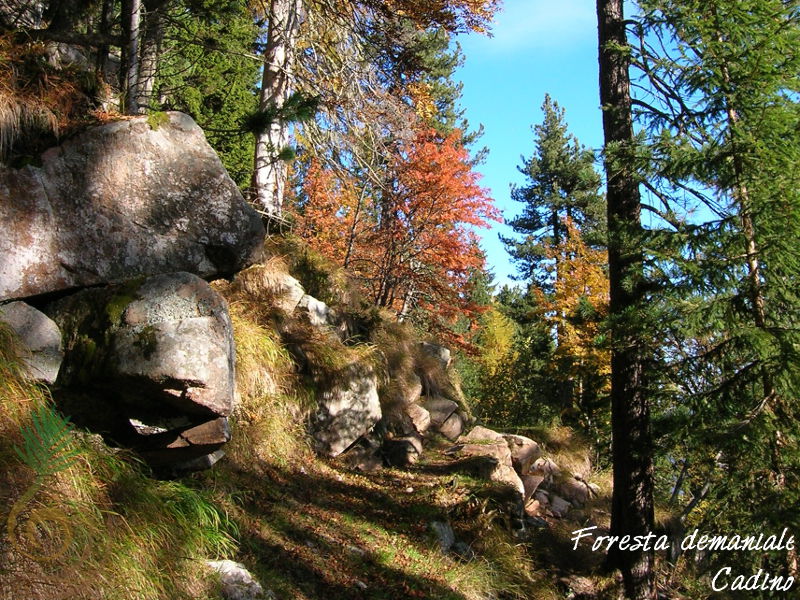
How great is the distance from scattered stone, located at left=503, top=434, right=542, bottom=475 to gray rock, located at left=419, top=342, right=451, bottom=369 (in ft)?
6.64

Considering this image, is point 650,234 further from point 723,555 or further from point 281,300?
point 281,300

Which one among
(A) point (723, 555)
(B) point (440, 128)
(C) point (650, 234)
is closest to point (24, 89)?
(C) point (650, 234)

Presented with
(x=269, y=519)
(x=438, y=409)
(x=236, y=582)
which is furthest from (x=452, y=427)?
(x=236, y=582)

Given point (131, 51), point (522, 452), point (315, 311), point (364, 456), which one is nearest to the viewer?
point (131, 51)

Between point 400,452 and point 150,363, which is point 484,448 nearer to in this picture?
point 400,452

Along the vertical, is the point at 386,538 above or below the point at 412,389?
below

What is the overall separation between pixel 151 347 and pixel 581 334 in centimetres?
1389

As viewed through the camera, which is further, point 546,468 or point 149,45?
point 546,468

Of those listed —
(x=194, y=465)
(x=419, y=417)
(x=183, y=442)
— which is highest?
(x=183, y=442)

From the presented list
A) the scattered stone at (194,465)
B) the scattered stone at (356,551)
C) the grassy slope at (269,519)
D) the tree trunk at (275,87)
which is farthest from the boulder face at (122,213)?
the tree trunk at (275,87)

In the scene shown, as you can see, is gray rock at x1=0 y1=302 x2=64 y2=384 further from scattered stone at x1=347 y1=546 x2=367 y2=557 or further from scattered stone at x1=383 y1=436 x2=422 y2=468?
scattered stone at x1=383 y1=436 x2=422 y2=468

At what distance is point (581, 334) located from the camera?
626 inches

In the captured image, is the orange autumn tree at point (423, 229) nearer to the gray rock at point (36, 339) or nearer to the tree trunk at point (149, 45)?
the tree trunk at point (149, 45)

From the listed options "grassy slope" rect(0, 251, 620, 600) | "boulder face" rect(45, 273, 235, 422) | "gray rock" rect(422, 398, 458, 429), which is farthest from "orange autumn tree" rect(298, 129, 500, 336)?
"boulder face" rect(45, 273, 235, 422)
